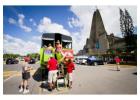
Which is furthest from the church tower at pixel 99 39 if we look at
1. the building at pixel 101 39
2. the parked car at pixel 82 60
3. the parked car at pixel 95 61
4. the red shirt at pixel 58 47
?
the red shirt at pixel 58 47

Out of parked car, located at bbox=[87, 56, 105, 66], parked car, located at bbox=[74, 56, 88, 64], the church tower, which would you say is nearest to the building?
the church tower

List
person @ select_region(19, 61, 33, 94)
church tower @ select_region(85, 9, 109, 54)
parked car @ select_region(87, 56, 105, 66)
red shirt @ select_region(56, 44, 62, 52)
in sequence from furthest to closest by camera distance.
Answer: church tower @ select_region(85, 9, 109, 54)
parked car @ select_region(87, 56, 105, 66)
red shirt @ select_region(56, 44, 62, 52)
person @ select_region(19, 61, 33, 94)

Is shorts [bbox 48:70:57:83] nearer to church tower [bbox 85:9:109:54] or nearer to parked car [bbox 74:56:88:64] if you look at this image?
church tower [bbox 85:9:109:54]

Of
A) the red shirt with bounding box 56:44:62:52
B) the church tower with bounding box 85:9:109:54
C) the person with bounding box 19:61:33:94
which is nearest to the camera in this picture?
the person with bounding box 19:61:33:94

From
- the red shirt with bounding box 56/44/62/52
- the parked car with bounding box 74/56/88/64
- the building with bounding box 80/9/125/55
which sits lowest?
the parked car with bounding box 74/56/88/64

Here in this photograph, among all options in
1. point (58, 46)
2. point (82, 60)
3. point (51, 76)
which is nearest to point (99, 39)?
point (82, 60)

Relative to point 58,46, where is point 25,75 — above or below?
below

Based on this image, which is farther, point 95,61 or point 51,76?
point 95,61

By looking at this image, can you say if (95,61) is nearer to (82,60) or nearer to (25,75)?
(82,60)

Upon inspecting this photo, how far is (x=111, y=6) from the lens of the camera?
12.8m
